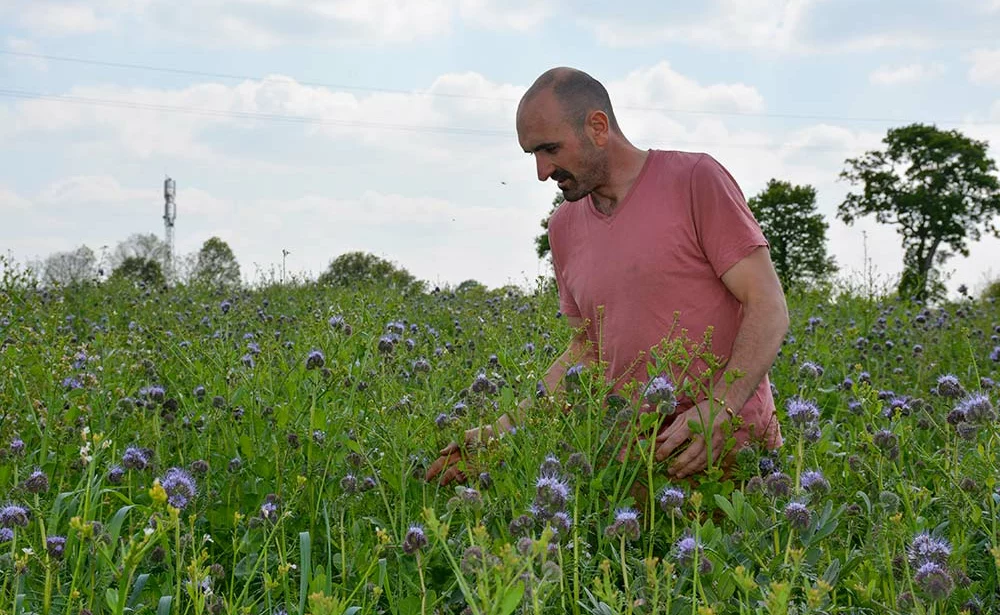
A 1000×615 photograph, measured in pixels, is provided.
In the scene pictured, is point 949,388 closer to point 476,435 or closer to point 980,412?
point 980,412

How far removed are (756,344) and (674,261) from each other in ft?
1.57

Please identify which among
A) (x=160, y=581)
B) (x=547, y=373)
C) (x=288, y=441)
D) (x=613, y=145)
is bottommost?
(x=160, y=581)

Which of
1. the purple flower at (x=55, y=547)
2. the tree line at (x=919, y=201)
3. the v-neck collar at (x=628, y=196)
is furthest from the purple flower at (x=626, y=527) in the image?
the tree line at (x=919, y=201)

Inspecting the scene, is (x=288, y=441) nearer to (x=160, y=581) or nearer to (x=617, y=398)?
(x=160, y=581)

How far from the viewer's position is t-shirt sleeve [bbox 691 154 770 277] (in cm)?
359

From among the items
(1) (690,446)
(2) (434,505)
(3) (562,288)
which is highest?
(3) (562,288)

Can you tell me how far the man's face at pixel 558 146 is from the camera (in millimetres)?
3822

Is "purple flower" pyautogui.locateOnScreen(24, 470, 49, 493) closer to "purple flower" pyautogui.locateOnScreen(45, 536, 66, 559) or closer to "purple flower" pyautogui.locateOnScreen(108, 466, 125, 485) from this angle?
"purple flower" pyautogui.locateOnScreen(45, 536, 66, 559)

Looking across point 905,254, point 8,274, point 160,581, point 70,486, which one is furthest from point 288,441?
point 905,254

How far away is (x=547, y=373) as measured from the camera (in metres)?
3.67

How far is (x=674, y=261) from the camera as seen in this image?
3.72 meters

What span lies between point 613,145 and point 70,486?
2461 mm

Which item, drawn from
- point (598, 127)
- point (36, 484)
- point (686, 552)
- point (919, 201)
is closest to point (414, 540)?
point (686, 552)

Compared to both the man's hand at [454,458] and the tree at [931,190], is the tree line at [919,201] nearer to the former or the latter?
the tree at [931,190]
